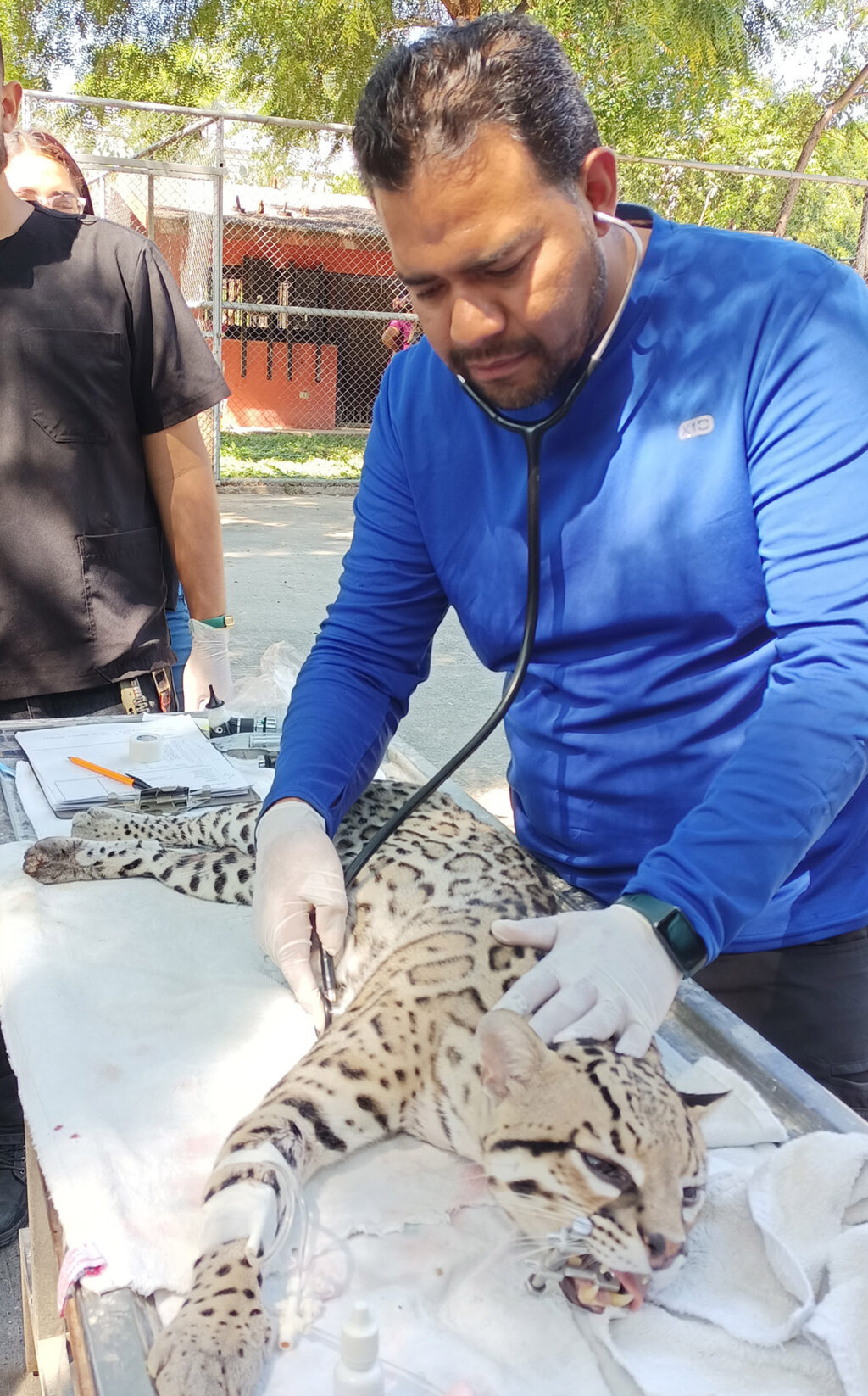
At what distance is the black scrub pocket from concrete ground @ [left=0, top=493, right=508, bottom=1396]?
1545 mm

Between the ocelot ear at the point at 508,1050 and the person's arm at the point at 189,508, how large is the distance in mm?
2181

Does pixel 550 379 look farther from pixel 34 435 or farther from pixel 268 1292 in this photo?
pixel 34 435

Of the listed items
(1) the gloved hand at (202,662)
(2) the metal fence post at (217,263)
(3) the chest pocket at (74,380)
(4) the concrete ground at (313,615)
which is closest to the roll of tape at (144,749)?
(1) the gloved hand at (202,662)

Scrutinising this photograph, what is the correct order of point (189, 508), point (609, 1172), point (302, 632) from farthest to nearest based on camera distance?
point (302, 632) < point (189, 508) < point (609, 1172)

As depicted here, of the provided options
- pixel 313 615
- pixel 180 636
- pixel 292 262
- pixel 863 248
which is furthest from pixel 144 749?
pixel 292 262

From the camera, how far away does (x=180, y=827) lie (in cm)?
288

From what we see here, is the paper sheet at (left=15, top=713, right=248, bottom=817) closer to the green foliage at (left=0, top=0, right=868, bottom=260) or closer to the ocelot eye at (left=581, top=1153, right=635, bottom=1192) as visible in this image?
the ocelot eye at (left=581, top=1153, right=635, bottom=1192)

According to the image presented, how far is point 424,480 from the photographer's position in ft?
7.42

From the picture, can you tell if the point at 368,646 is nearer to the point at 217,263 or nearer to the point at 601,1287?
Answer: the point at 601,1287

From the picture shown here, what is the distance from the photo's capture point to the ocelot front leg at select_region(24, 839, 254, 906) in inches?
97.7

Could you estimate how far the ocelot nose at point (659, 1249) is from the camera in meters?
1.44

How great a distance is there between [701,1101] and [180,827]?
1.59 metres

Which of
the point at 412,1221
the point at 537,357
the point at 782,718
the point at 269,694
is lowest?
the point at 269,694

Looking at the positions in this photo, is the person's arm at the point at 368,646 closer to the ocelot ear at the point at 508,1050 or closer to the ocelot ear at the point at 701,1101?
the ocelot ear at the point at 508,1050
